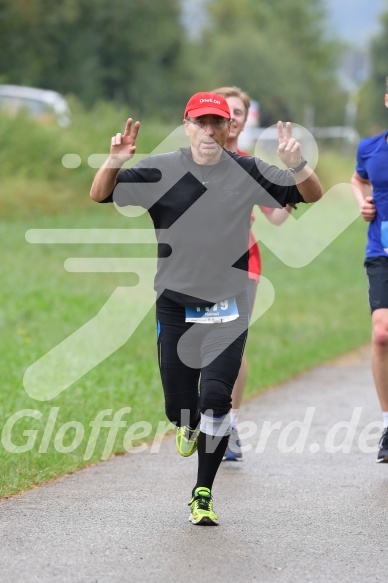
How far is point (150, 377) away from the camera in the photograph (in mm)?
11117

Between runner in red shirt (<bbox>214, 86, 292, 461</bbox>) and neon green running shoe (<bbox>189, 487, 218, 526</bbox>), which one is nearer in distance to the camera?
neon green running shoe (<bbox>189, 487, 218, 526</bbox>)

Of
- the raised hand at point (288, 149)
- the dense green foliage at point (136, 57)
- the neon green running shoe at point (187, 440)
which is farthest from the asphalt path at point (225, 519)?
the dense green foliage at point (136, 57)

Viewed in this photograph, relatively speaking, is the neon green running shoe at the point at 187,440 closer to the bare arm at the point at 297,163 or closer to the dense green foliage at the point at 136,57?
the bare arm at the point at 297,163

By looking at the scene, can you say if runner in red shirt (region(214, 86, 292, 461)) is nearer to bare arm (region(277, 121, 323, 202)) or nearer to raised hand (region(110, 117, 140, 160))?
bare arm (region(277, 121, 323, 202))

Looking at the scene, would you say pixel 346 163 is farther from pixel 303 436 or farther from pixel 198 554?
pixel 198 554

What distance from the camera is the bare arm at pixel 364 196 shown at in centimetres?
779

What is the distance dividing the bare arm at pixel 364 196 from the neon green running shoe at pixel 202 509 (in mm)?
2361

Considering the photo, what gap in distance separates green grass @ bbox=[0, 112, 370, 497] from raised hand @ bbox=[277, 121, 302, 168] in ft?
7.95

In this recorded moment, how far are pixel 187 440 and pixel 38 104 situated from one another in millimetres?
22664

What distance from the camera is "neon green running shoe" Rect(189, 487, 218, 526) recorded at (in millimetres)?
6152

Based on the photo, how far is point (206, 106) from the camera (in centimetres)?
637

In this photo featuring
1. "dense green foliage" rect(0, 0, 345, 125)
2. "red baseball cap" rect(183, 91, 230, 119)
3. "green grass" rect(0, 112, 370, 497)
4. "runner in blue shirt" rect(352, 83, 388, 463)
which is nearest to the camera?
"red baseball cap" rect(183, 91, 230, 119)

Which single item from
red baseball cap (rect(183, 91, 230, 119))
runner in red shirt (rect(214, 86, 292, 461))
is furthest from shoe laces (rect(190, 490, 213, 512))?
red baseball cap (rect(183, 91, 230, 119))

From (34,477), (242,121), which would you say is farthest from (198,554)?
(242,121)
